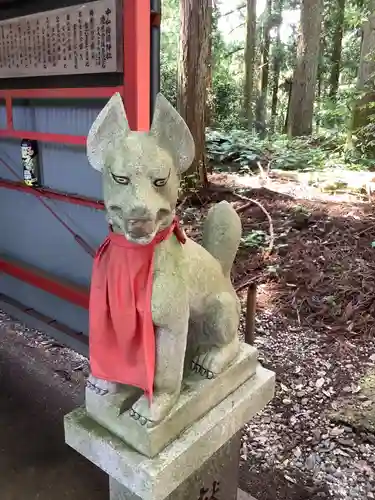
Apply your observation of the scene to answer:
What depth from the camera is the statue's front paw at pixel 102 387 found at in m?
1.52

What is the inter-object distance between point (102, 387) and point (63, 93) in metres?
1.83

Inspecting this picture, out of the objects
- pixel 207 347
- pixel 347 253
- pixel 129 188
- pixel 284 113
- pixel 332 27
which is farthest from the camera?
pixel 284 113

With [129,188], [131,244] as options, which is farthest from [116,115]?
[131,244]

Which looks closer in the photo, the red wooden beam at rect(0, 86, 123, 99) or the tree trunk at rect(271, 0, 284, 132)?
the red wooden beam at rect(0, 86, 123, 99)

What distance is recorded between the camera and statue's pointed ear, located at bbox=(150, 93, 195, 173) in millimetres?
1275

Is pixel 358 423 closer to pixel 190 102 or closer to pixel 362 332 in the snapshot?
pixel 362 332

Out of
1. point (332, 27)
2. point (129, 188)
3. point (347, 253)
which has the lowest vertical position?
point (347, 253)

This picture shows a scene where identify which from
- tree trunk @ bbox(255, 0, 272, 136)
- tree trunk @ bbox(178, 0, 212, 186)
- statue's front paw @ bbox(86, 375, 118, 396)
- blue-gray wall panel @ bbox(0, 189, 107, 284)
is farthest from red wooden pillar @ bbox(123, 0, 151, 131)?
tree trunk @ bbox(255, 0, 272, 136)

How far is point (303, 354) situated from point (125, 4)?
262cm

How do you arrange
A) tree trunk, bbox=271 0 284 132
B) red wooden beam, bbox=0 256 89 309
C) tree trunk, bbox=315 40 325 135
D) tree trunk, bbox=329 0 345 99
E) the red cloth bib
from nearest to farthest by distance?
the red cloth bib
red wooden beam, bbox=0 256 89 309
tree trunk, bbox=329 0 345 99
tree trunk, bbox=315 40 325 135
tree trunk, bbox=271 0 284 132

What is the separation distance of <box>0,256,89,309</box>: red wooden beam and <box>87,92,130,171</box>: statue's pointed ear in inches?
73.0

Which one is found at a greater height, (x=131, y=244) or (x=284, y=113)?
(x=284, y=113)

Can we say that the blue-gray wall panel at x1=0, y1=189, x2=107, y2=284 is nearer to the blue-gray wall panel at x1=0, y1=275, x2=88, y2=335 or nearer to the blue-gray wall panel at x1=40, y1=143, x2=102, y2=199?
the blue-gray wall panel at x1=40, y1=143, x2=102, y2=199

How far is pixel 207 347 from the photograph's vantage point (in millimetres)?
1646
